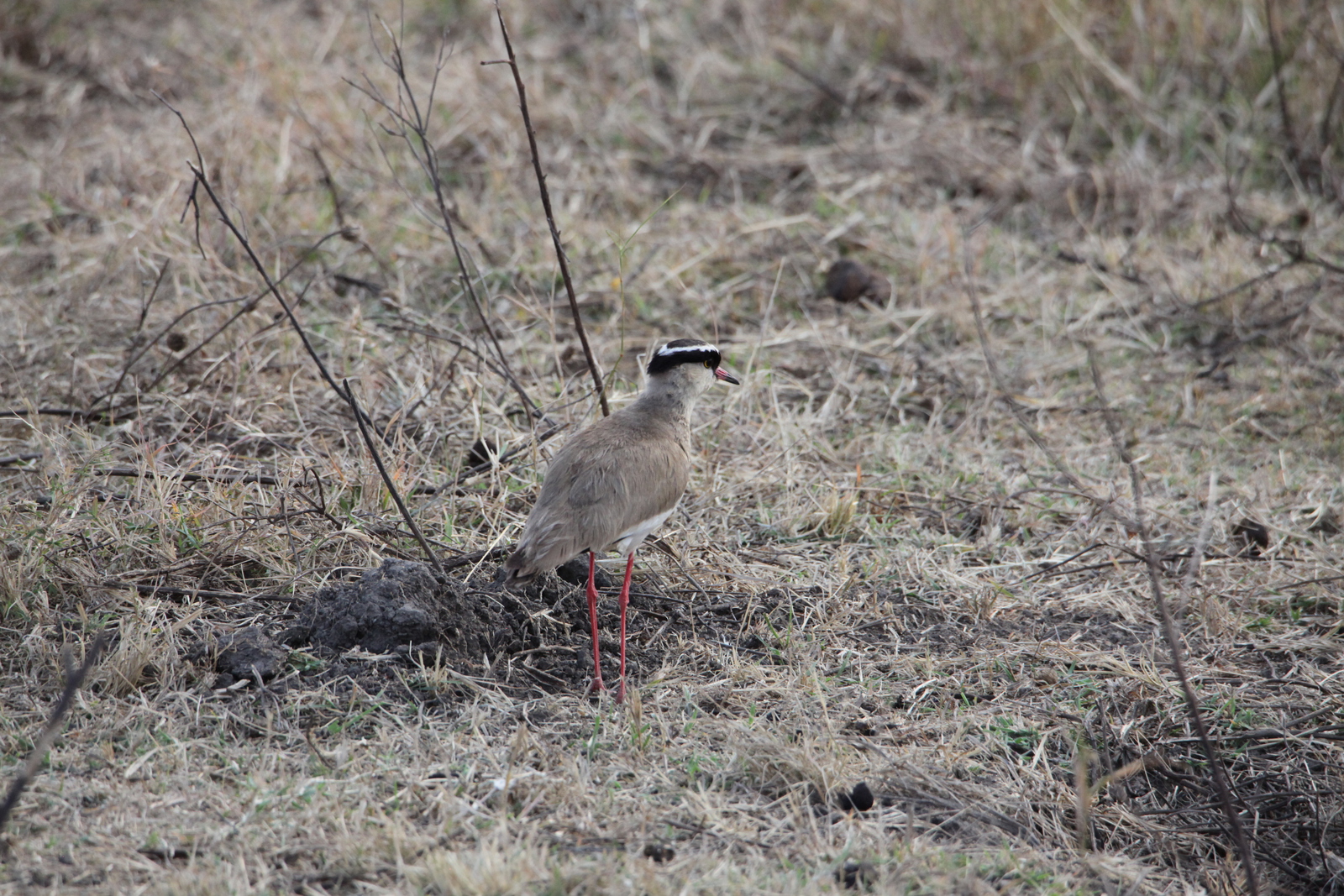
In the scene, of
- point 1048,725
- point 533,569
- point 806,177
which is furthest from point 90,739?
point 806,177

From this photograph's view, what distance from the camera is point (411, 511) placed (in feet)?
14.5

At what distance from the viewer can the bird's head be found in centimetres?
428

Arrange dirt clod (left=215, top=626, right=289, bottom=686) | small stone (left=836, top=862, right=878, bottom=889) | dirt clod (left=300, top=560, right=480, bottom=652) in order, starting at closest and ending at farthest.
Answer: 1. small stone (left=836, top=862, right=878, bottom=889)
2. dirt clod (left=215, top=626, right=289, bottom=686)
3. dirt clod (left=300, top=560, right=480, bottom=652)

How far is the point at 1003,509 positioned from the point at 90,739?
346cm

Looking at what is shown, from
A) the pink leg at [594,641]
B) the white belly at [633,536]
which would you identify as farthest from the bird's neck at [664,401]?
the pink leg at [594,641]

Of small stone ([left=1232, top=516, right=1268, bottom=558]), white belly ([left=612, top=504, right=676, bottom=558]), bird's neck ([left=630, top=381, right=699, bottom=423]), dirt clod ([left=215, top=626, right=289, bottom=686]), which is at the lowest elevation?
small stone ([left=1232, top=516, right=1268, bottom=558])

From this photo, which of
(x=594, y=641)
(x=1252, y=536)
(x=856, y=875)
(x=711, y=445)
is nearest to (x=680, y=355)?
(x=711, y=445)

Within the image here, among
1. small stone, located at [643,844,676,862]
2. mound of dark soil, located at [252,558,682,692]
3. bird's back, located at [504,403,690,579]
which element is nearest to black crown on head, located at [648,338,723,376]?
bird's back, located at [504,403,690,579]

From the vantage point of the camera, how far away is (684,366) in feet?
14.1

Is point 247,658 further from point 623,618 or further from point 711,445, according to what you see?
point 711,445

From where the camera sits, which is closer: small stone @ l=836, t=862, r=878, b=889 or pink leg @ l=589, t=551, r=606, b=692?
small stone @ l=836, t=862, r=878, b=889

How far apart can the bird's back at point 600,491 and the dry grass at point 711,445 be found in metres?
0.39

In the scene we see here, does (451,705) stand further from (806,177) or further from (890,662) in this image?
(806,177)

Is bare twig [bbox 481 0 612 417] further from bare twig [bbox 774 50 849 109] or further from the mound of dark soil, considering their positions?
bare twig [bbox 774 50 849 109]
